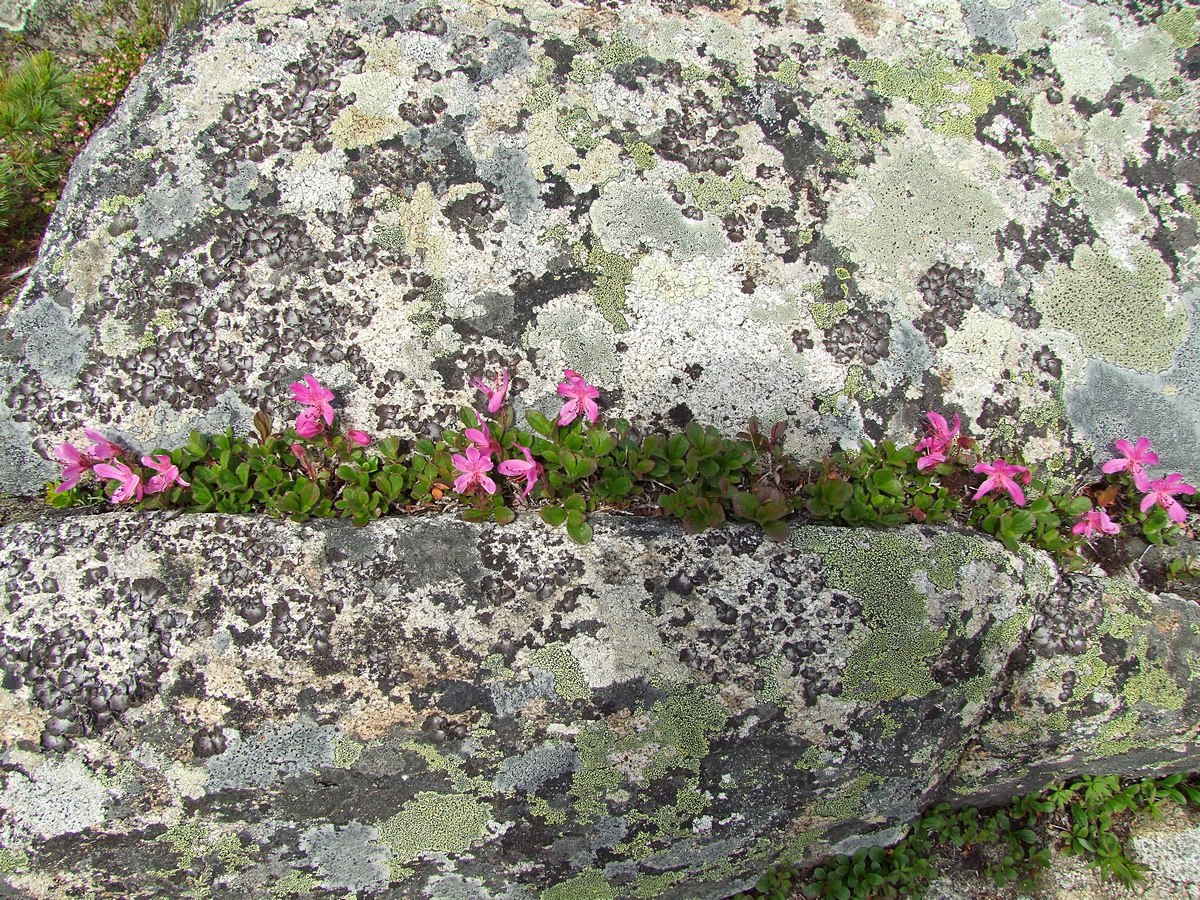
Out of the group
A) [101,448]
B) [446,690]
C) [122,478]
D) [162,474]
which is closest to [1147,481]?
[446,690]

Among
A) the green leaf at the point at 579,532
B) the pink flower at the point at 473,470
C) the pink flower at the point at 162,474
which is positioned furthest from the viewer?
the pink flower at the point at 162,474

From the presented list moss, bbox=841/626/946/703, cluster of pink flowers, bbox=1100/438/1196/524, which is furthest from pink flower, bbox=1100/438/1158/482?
moss, bbox=841/626/946/703

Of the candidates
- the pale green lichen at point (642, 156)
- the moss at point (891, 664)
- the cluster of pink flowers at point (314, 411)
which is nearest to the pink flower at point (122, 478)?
the cluster of pink flowers at point (314, 411)

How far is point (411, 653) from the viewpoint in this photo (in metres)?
2.60

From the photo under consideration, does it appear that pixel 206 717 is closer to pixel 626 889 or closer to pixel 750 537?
pixel 626 889

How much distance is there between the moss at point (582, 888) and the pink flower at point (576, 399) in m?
1.68

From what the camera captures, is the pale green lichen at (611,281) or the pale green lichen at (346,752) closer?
the pale green lichen at (346,752)

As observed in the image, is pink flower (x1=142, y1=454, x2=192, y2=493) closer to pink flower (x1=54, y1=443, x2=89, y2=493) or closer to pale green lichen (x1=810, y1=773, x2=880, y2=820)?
pink flower (x1=54, y1=443, x2=89, y2=493)

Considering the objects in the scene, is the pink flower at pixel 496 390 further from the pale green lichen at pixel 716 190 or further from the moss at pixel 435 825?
the moss at pixel 435 825

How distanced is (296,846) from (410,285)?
209 cm

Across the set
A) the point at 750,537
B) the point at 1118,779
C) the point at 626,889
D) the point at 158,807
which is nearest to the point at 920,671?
the point at 750,537

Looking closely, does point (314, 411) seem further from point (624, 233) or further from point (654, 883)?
point (654, 883)

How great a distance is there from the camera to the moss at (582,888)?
2.91 meters

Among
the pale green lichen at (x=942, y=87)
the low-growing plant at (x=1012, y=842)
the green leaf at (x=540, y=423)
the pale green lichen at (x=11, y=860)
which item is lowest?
the low-growing plant at (x=1012, y=842)
